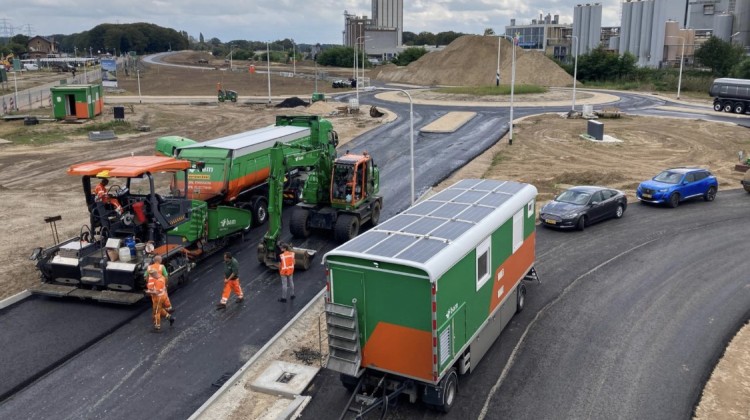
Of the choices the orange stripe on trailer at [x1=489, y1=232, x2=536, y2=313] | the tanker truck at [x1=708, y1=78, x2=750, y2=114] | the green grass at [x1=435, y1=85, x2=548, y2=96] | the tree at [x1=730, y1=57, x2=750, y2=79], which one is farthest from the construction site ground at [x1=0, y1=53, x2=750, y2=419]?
the tree at [x1=730, y1=57, x2=750, y2=79]

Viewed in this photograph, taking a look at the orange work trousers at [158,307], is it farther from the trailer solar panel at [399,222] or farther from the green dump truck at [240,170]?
the green dump truck at [240,170]

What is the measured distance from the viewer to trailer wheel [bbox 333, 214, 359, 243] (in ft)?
69.7

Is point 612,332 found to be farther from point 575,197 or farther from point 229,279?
point 575,197

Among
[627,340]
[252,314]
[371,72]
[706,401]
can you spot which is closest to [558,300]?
[627,340]

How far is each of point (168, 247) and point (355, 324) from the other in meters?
8.87

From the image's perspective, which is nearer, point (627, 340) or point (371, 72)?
point (627, 340)

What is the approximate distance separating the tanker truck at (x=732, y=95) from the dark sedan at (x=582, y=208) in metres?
38.1

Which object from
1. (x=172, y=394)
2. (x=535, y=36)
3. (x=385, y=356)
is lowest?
(x=172, y=394)

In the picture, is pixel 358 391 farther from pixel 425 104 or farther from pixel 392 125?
pixel 425 104

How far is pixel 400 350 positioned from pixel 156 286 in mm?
7122

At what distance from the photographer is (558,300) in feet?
54.9

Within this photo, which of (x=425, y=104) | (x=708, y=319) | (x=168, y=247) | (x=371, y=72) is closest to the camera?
(x=708, y=319)

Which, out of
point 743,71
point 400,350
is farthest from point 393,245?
point 743,71

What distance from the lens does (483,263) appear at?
12742mm
